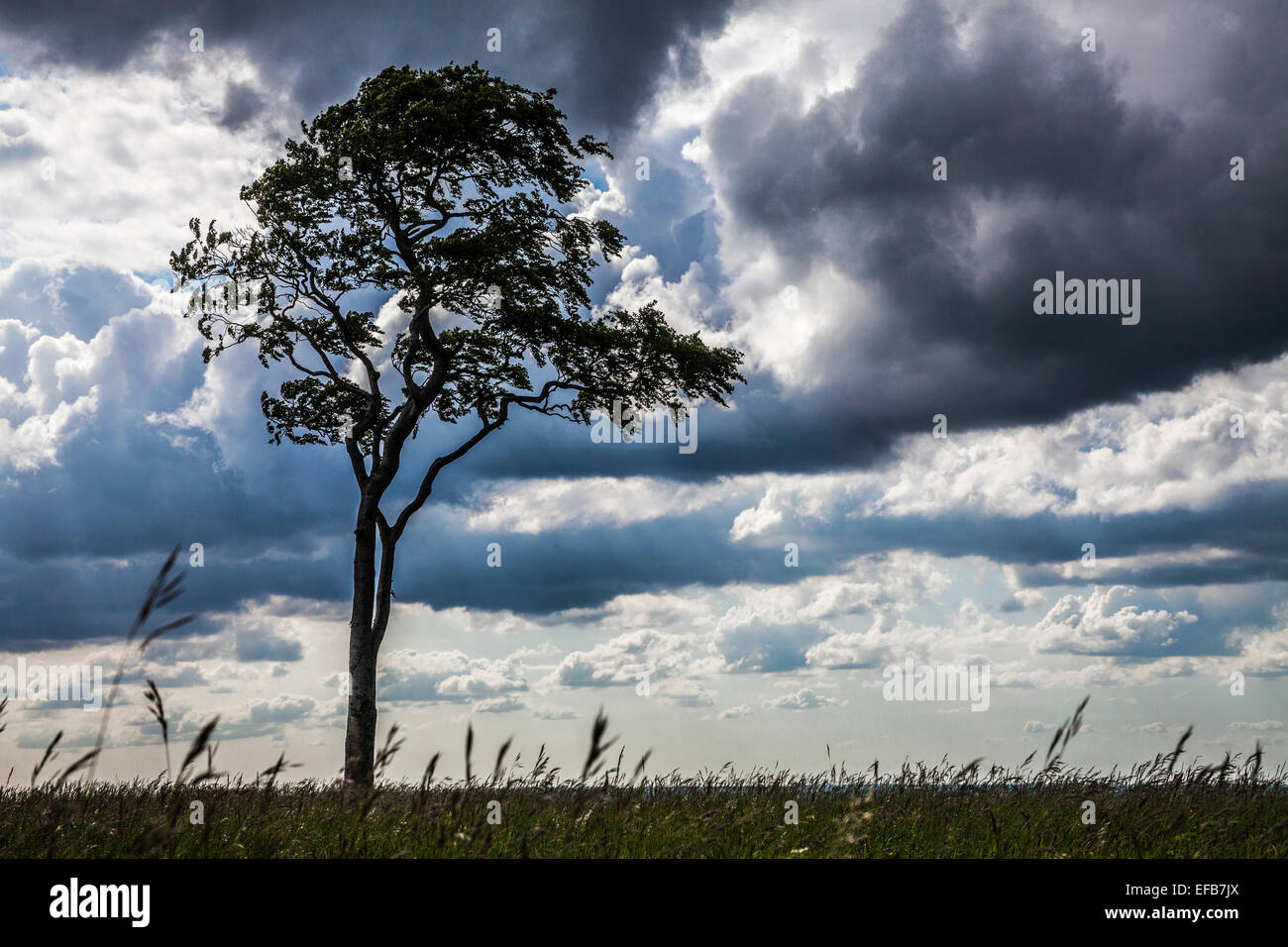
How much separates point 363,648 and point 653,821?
13443 mm

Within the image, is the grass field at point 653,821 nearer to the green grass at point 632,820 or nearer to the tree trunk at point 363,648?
the green grass at point 632,820

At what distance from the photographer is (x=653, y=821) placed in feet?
23.9

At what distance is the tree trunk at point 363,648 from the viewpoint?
734 inches

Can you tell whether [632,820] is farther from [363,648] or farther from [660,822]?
[363,648]

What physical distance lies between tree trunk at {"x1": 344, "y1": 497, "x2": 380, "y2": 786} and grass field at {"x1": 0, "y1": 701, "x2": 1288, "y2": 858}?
7844 mm

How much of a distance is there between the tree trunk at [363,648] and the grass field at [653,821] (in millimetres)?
7844

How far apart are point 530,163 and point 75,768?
1872 cm

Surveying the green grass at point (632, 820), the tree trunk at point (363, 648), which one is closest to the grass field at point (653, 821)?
the green grass at point (632, 820)

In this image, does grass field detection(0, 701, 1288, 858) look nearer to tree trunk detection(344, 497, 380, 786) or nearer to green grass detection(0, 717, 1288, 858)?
green grass detection(0, 717, 1288, 858)

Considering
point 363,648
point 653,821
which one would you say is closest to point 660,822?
point 653,821

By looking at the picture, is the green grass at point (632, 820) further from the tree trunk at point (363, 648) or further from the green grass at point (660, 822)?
the tree trunk at point (363, 648)

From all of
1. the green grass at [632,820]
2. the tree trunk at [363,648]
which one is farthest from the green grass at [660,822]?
the tree trunk at [363,648]

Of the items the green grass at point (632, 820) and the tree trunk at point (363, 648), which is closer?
the green grass at point (632, 820)
